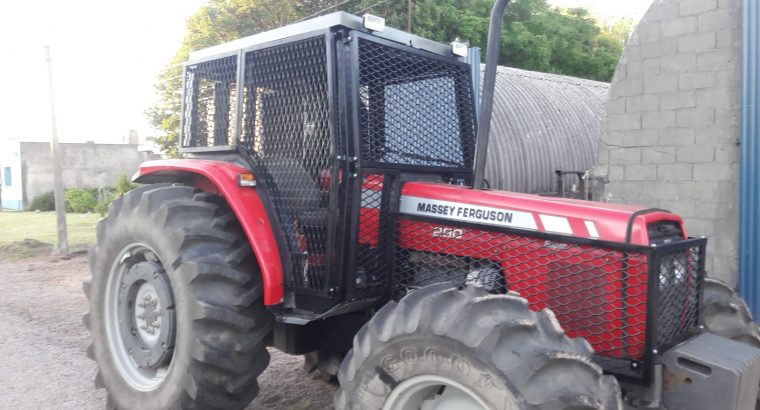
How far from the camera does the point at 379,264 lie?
137 inches

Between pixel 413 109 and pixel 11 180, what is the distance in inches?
1532

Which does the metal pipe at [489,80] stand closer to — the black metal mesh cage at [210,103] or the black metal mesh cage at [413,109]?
the black metal mesh cage at [413,109]

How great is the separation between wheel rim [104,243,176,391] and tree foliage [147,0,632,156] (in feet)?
41.2

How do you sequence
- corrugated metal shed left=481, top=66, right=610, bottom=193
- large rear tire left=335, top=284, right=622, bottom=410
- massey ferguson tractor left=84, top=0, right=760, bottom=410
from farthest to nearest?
1. corrugated metal shed left=481, top=66, right=610, bottom=193
2. massey ferguson tractor left=84, top=0, right=760, bottom=410
3. large rear tire left=335, top=284, right=622, bottom=410

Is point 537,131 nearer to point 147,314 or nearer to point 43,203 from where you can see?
point 147,314

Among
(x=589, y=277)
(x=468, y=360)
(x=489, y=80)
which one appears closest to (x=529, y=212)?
(x=589, y=277)

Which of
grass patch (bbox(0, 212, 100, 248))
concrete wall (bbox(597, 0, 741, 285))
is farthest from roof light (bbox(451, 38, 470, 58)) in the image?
grass patch (bbox(0, 212, 100, 248))

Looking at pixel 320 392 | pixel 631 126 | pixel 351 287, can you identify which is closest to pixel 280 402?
pixel 320 392

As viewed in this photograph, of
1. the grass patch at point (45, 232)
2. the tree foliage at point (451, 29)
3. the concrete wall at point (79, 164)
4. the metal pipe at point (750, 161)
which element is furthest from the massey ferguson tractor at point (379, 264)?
the concrete wall at point (79, 164)

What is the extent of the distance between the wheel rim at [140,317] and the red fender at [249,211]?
0.56 m

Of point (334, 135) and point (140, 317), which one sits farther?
point (140, 317)

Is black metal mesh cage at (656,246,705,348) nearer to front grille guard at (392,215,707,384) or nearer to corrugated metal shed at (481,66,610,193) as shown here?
front grille guard at (392,215,707,384)

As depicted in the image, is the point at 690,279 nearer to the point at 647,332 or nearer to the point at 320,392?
the point at 647,332

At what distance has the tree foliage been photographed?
17.0 meters
